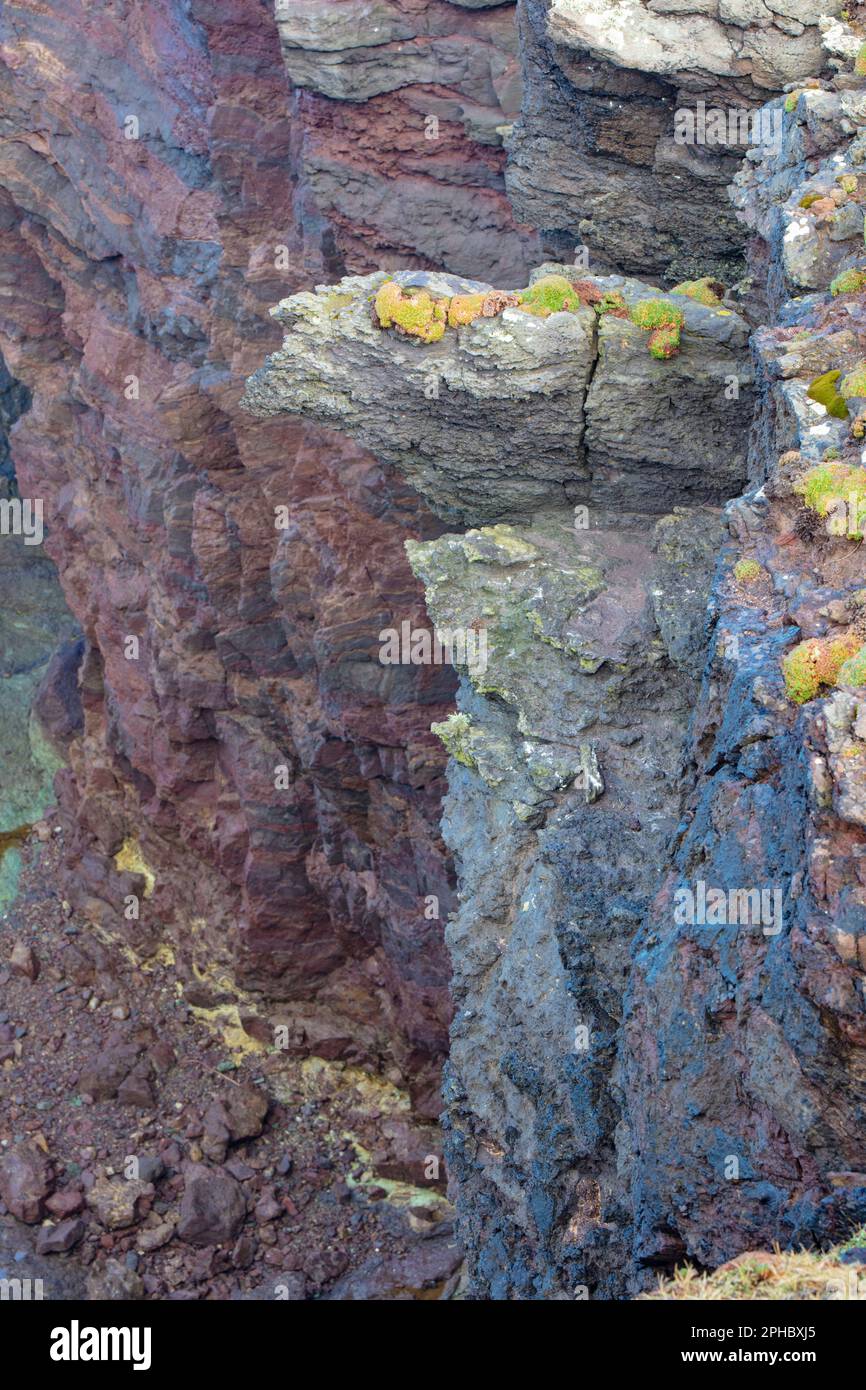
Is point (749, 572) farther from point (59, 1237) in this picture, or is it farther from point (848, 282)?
point (59, 1237)

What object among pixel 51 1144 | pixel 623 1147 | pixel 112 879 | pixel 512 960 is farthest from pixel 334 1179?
pixel 623 1147

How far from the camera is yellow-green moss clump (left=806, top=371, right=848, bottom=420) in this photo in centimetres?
1559

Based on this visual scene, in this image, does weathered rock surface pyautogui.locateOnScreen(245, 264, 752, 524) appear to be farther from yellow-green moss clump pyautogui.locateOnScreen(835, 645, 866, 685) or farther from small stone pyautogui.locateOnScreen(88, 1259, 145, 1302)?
small stone pyautogui.locateOnScreen(88, 1259, 145, 1302)

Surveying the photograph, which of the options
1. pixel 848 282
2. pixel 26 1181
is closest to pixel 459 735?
pixel 848 282

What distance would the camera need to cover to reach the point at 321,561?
31.8 metres

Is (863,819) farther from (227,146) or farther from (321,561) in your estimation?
(227,146)

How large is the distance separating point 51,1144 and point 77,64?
2792 centimetres

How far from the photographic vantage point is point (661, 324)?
64.4 ft

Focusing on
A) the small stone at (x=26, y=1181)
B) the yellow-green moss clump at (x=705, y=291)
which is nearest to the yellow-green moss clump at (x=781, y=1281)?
the yellow-green moss clump at (x=705, y=291)

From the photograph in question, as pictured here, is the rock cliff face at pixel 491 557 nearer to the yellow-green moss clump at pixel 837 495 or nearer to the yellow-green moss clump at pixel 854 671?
the yellow-green moss clump at pixel 837 495

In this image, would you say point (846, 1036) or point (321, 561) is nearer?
point (846, 1036)

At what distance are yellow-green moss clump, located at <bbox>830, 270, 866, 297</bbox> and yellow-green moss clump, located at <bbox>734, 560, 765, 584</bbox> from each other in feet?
16.2

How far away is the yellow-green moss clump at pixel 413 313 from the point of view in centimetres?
1942

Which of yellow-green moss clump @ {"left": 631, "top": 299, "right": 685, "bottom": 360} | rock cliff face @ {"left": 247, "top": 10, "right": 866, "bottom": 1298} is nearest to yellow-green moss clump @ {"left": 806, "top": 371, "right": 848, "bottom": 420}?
rock cliff face @ {"left": 247, "top": 10, "right": 866, "bottom": 1298}
